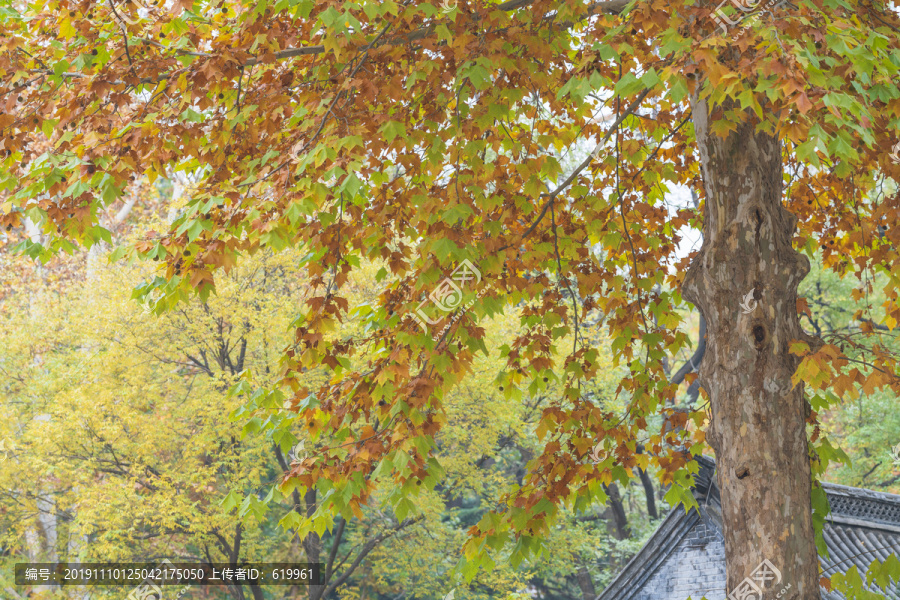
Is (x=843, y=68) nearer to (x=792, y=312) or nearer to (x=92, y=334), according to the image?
(x=792, y=312)

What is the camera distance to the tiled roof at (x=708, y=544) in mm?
7930

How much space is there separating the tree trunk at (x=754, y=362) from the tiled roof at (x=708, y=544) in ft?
13.8

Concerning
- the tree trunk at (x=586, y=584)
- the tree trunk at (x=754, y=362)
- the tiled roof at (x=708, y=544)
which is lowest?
the tree trunk at (x=586, y=584)

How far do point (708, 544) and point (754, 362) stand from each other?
5.04 metres

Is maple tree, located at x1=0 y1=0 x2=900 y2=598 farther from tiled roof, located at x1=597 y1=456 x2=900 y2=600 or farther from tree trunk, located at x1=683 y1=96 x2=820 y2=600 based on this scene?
tiled roof, located at x1=597 y1=456 x2=900 y2=600

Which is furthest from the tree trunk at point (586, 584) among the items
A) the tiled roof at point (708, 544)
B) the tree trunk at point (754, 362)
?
the tree trunk at point (754, 362)

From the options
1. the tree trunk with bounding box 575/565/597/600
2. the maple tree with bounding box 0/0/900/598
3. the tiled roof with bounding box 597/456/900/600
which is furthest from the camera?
the tree trunk with bounding box 575/565/597/600

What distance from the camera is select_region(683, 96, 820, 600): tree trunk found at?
372cm

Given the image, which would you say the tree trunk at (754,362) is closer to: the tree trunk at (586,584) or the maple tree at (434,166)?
the maple tree at (434,166)

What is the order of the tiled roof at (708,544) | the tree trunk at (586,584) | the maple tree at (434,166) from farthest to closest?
the tree trunk at (586,584) < the tiled roof at (708,544) < the maple tree at (434,166)

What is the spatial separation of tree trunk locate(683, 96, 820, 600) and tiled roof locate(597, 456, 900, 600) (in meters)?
4.20

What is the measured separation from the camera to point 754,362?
12.7ft

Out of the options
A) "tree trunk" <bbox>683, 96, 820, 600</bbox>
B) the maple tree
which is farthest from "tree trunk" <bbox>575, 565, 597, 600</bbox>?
"tree trunk" <bbox>683, 96, 820, 600</bbox>

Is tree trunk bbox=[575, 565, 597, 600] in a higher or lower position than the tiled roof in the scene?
lower
